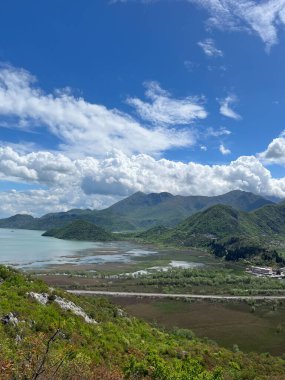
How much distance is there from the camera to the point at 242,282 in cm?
12312

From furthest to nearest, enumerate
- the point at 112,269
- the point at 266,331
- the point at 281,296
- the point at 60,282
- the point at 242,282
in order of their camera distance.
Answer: the point at 112,269, the point at 242,282, the point at 60,282, the point at 281,296, the point at 266,331

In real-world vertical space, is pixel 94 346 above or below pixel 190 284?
above

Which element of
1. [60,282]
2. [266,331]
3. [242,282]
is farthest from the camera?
[242,282]

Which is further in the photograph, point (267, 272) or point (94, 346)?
point (267, 272)

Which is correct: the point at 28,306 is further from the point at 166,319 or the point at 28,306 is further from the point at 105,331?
the point at 166,319

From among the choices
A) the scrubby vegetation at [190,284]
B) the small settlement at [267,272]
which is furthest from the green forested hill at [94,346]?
the small settlement at [267,272]

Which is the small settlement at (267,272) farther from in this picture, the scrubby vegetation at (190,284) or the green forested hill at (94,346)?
the green forested hill at (94,346)

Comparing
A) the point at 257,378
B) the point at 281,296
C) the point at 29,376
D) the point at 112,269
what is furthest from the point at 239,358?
the point at 112,269

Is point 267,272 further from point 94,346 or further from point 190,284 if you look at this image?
point 94,346

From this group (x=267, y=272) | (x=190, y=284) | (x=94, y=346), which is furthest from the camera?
(x=267, y=272)

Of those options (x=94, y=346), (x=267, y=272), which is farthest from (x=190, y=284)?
(x=94, y=346)

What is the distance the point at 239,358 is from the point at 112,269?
11151 cm

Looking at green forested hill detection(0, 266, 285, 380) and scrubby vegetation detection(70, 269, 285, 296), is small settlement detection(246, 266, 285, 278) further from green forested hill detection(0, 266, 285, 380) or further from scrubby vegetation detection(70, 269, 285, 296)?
green forested hill detection(0, 266, 285, 380)

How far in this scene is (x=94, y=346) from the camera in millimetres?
23797
